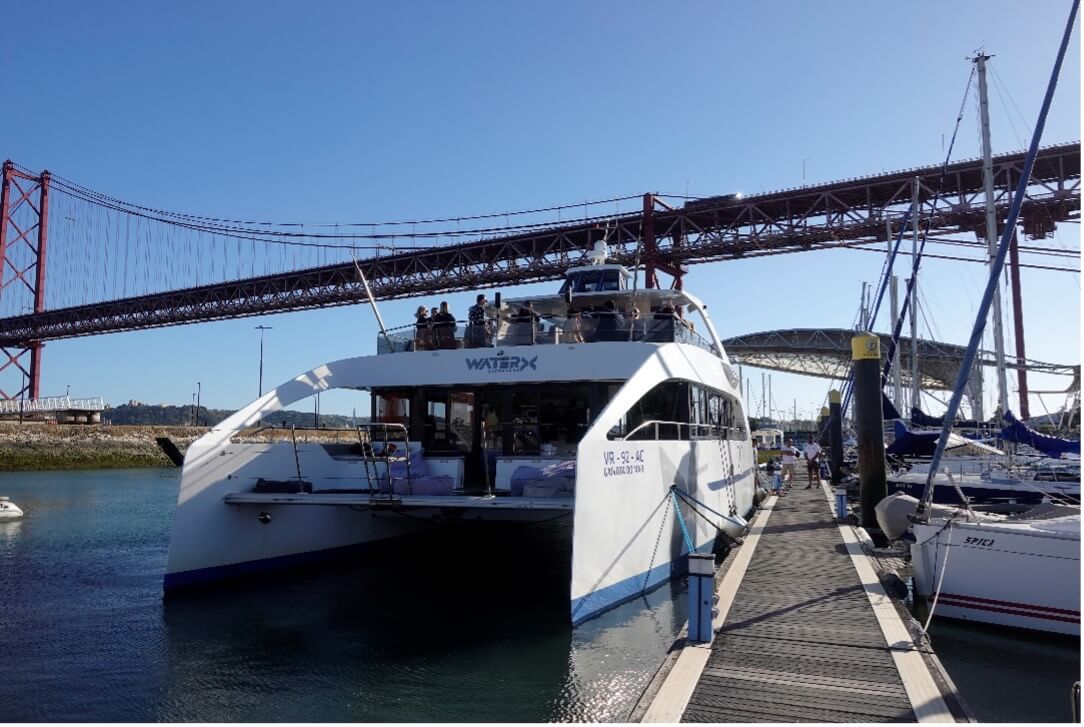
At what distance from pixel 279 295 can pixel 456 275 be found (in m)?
13.9

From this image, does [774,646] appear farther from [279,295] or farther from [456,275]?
[279,295]

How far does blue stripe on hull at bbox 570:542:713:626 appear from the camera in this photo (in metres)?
7.87

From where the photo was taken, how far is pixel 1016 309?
36000 millimetres

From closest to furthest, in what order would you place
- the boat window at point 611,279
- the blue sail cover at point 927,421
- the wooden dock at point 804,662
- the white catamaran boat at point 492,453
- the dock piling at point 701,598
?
the wooden dock at point 804,662 → the dock piling at point 701,598 → the white catamaran boat at point 492,453 → the boat window at point 611,279 → the blue sail cover at point 927,421

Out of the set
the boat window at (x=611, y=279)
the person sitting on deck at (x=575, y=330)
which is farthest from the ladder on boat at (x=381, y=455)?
the boat window at (x=611, y=279)

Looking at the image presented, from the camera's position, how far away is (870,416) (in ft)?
43.9

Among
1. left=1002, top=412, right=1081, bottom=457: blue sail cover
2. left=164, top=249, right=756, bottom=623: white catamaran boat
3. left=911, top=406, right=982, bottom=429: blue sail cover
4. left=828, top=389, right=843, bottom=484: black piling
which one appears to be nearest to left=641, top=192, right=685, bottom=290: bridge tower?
left=828, top=389, right=843, bottom=484: black piling

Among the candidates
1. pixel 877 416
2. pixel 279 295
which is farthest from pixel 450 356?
pixel 279 295

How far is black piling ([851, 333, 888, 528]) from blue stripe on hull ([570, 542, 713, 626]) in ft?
16.7

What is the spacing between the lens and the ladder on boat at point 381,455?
967 cm

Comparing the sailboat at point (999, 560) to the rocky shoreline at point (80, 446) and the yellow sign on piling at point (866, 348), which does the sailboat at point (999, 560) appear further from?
the rocky shoreline at point (80, 446)

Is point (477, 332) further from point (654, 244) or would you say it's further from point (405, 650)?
point (654, 244)

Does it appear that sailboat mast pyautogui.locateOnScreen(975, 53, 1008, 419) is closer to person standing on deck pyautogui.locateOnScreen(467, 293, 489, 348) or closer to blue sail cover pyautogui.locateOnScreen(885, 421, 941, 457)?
blue sail cover pyautogui.locateOnScreen(885, 421, 941, 457)

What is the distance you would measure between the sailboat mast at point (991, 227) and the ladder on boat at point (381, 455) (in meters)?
13.8
